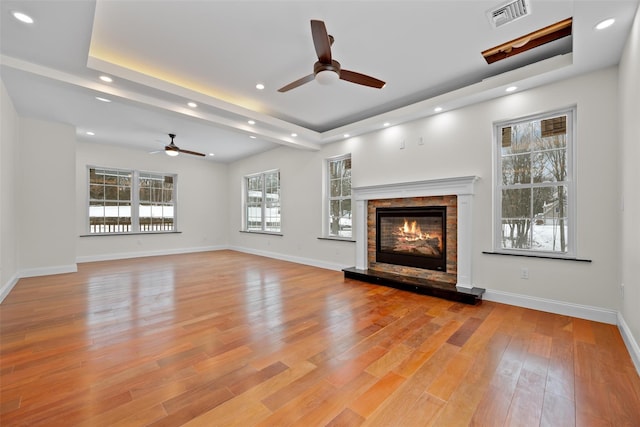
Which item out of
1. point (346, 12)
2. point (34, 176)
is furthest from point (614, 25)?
point (34, 176)

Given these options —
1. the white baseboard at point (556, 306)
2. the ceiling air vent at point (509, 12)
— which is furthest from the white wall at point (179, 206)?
the ceiling air vent at point (509, 12)

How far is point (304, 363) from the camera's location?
2.16 metres

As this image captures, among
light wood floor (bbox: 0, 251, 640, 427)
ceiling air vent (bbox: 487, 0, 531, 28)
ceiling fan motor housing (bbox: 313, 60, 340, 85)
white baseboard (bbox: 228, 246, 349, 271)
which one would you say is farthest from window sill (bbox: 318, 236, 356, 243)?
ceiling air vent (bbox: 487, 0, 531, 28)

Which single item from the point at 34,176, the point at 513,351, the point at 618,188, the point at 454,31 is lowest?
the point at 513,351

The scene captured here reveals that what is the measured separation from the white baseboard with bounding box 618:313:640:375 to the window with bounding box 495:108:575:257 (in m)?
0.82

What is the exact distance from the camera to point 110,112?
15.7 ft

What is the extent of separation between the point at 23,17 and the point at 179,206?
6.45 metres

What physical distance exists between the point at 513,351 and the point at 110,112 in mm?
6578

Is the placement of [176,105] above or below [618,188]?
above

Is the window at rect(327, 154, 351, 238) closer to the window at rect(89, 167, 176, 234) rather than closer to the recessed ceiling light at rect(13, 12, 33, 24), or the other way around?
the recessed ceiling light at rect(13, 12, 33, 24)

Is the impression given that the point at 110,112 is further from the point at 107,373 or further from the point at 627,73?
the point at 627,73

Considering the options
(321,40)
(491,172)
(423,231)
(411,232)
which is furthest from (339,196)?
(321,40)

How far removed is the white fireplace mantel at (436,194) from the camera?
12.8ft

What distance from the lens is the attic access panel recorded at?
2715 millimetres
